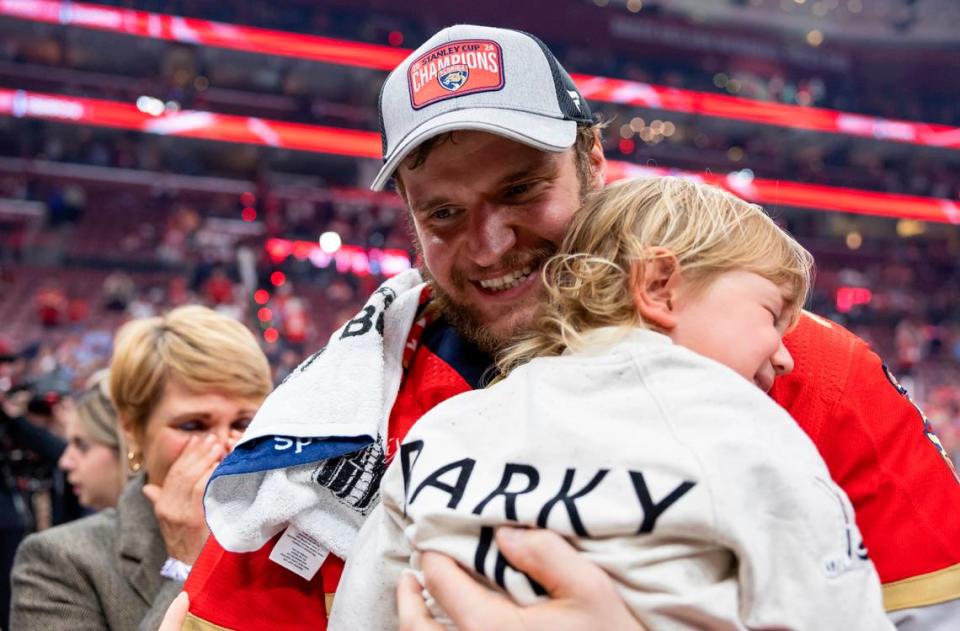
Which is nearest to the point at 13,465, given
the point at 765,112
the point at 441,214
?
the point at 441,214

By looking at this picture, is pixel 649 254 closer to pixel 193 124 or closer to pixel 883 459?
pixel 883 459

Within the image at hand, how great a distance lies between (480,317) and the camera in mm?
1307

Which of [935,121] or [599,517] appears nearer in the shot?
[599,517]

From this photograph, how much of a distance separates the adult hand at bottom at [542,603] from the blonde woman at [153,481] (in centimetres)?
103

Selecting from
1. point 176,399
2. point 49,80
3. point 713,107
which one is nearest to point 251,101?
point 49,80

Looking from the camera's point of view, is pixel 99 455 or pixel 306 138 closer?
pixel 99 455

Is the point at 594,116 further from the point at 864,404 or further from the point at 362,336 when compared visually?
the point at 864,404

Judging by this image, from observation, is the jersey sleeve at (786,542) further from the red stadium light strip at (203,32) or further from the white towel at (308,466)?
the red stadium light strip at (203,32)

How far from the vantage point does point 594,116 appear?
4.94 ft

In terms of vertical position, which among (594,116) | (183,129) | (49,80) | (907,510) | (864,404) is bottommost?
(907,510)

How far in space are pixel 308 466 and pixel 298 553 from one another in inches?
4.3

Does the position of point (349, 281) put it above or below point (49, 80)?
below

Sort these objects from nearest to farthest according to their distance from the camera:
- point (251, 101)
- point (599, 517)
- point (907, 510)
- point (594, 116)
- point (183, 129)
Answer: point (599, 517), point (907, 510), point (594, 116), point (183, 129), point (251, 101)

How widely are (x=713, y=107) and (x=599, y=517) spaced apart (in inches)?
719
